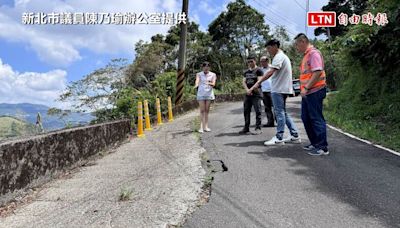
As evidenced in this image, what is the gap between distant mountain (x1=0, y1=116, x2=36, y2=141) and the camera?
6.22 metres

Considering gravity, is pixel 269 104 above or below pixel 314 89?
below

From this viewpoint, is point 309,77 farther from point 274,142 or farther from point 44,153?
point 44,153

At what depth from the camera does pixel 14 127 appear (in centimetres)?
691

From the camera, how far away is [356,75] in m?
13.8

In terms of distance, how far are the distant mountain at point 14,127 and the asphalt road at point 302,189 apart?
3.28 m

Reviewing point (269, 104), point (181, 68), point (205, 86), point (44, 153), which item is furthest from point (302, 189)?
point (181, 68)

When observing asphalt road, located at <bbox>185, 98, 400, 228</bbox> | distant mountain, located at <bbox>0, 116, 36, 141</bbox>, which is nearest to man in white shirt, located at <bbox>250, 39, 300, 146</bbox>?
asphalt road, located at <bbox>185, 98, 400, 228</bbox>

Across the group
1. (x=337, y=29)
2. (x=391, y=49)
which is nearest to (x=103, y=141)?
(x=391, y=49)

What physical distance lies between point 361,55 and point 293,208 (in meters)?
10.7

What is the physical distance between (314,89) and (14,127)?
5.25 m

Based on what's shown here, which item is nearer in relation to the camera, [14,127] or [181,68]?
[14,127]

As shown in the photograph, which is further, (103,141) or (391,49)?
(391,49)

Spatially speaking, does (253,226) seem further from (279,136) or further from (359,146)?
(359,146)

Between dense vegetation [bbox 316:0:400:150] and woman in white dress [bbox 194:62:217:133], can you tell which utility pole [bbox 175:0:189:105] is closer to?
dense vegetation [bbox 316:0:400:150]
